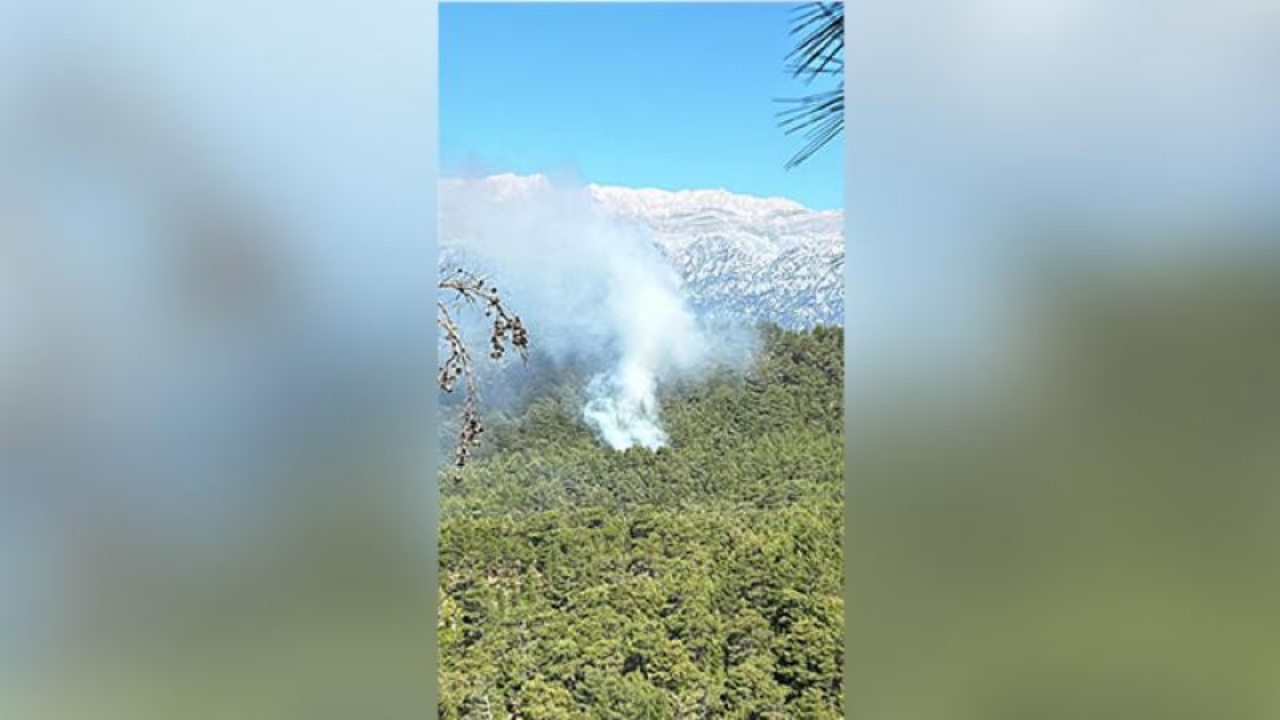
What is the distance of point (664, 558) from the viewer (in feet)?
12.3

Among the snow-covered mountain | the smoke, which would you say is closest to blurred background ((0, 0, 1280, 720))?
the smoke

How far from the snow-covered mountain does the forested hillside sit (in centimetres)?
18

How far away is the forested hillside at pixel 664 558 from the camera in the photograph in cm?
359

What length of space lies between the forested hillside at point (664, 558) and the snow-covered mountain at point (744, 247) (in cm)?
18
